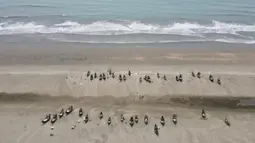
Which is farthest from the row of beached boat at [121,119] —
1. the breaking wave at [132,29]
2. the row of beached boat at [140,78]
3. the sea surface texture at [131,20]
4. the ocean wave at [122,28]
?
the ocean wave at [122,28]

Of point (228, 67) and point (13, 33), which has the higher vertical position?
point (13, 33)

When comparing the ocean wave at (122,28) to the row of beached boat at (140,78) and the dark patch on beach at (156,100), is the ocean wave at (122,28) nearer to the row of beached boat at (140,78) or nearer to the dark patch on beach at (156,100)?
the row of beached boat at (140,78)

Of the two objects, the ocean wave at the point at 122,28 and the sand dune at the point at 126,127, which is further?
the ocean wave at the point at 122,28

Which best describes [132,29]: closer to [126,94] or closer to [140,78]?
[140,78]

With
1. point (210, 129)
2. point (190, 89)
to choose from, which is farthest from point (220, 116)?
point (190, 89)

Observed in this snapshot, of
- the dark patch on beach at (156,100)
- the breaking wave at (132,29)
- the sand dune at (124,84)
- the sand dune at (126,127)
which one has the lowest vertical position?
the sand dune at (126,127)

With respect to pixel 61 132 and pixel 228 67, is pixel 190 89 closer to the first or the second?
pixel 228 67
